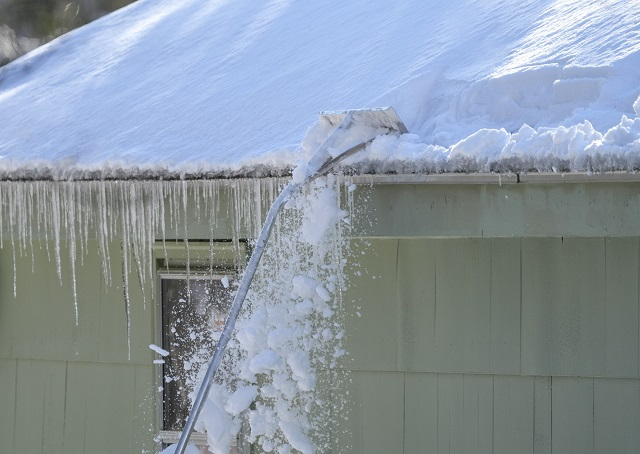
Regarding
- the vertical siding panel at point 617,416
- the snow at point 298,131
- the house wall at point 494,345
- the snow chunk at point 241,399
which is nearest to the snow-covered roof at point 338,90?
the snow at point 298,131

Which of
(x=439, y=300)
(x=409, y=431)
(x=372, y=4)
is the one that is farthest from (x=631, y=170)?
(x=372, y=4)

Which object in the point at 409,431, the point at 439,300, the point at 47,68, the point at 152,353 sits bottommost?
the point at 409,431

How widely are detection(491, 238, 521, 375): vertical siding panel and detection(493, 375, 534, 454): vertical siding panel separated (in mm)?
71

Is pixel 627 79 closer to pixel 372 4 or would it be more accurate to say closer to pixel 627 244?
pixel 627 244

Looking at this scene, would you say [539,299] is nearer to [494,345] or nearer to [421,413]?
[494,345]

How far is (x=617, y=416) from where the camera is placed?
426 cm

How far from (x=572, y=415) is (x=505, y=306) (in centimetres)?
60

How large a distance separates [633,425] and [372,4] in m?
2.85

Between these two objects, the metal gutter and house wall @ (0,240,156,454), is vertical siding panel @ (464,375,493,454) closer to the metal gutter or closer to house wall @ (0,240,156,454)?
the metal gutter

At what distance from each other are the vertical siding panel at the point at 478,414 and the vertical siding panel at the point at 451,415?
1.0 inches

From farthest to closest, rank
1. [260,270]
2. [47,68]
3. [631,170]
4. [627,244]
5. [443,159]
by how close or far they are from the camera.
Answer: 1. [47,68]
2. [260,270]
3. [627,244]
4. [443,159]
5. [631,170]

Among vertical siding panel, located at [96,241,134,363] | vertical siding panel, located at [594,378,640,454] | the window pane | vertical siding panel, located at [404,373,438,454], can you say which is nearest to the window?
the window pane

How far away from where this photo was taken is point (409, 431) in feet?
15.0

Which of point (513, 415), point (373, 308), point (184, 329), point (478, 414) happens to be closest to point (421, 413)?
point (478, 414)
